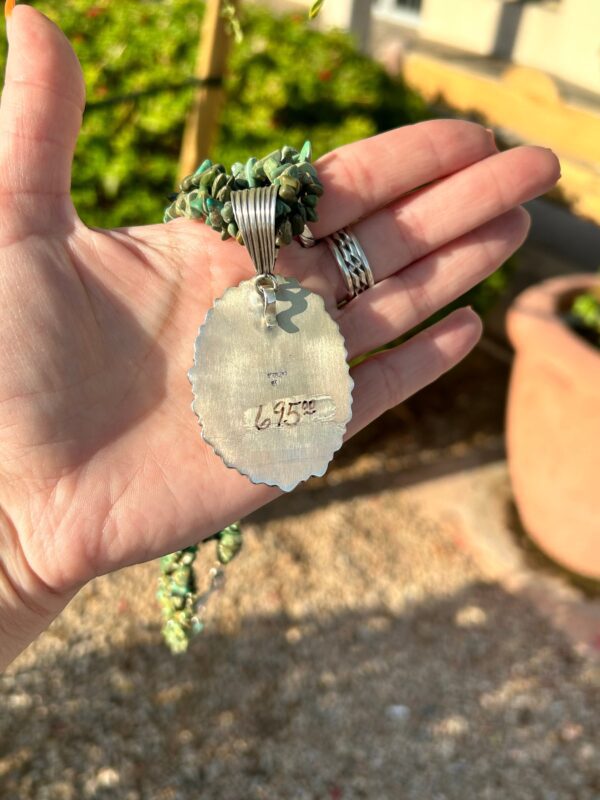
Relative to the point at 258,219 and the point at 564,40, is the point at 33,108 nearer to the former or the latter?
the point at 258,219

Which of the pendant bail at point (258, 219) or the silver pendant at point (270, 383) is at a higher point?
the pendant bail at point (258, 219)

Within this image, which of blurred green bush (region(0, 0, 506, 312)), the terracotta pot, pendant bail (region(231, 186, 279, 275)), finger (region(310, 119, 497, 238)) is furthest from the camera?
blurred green bush (region(0, 0, 506, 312))

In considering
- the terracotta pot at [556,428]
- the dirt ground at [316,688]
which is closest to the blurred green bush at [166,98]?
the terracotta pot at [556,428]

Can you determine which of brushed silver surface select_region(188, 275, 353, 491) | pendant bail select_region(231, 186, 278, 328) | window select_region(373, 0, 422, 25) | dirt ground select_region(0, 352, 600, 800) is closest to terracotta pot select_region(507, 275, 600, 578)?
Answer: dirt ground select_region(0, 352, 600, 800)

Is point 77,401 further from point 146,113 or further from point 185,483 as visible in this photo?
point 146,113

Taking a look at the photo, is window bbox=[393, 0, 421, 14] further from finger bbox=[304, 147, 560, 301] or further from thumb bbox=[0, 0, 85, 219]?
thumb bbox=[0, 0, 85, 219]

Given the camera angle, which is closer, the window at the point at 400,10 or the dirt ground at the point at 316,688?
the dirt ground at the point at 316,688

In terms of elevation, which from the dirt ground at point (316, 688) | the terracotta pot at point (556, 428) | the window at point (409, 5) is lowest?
the dirt ground at point (316, 688)

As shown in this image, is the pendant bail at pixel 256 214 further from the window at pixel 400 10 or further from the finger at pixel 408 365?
the window at pixel 400 10

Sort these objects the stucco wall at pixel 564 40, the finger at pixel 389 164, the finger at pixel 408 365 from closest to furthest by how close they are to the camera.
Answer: the finger at pixel 389 164 → the finger at pixel 408 365 → the stucco wall at pixel 564 40
